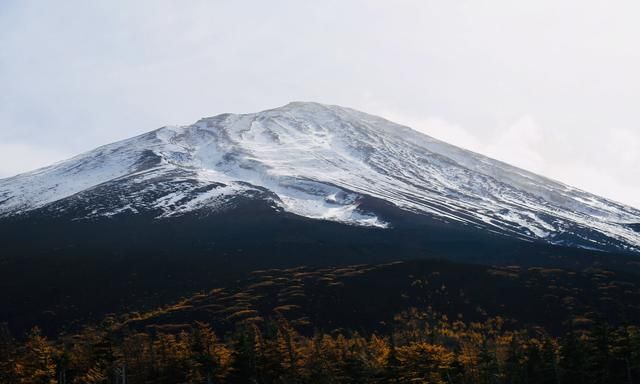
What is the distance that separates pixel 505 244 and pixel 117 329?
90.3 meters

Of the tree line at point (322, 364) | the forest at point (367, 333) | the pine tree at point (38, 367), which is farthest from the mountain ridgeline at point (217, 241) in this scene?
the tree line at point (322, 364)

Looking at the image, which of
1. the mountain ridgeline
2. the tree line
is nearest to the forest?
the tree line

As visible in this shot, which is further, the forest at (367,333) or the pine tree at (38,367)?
the forest at (367,333)

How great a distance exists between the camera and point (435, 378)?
52625 mm

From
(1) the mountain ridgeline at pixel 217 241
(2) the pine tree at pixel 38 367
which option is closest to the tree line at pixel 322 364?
(2) the pine tree at pixel 38 367

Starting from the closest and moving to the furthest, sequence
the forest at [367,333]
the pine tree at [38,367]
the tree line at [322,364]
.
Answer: the tree line at [322,364]
the pine tree at [38,367]
the forest at [367,333]

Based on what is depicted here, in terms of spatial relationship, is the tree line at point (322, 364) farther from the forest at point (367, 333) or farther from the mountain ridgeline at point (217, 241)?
the mountain ridgeline at point (217, 241)

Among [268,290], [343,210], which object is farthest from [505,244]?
[268,290]

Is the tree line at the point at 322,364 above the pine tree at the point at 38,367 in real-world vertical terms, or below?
above

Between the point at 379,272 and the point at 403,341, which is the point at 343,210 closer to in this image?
the point at 379,272

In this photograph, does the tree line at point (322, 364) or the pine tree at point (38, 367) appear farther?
the pine tree at point (38, 367)

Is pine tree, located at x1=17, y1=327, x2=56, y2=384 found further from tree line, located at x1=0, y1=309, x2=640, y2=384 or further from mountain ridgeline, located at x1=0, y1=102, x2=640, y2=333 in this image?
mountain ridgeline, located at x1=0, y1=102, x2=640, y2=333

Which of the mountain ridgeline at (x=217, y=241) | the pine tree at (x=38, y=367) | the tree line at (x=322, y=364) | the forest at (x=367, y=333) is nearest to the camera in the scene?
the tree line at (x=322, y=364)

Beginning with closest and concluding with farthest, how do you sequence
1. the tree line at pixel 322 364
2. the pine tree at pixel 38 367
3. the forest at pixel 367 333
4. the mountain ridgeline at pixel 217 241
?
the tree line at pixel 322 364
the pine tree at pixel 38 367
the forest at pixel 367 333
the mountain ridgeline at pixel 217 241
